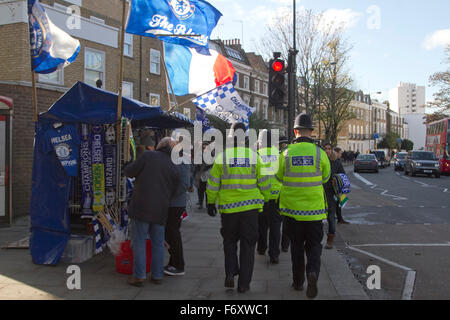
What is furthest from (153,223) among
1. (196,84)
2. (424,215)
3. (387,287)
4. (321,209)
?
(424,215)

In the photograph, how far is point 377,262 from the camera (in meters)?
6.61

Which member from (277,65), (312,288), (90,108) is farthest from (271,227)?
(277,65)

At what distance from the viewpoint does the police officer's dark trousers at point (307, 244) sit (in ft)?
15.9

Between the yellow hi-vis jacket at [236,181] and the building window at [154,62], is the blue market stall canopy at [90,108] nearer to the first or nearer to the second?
the yellow hi-vis jacket at [236,181]

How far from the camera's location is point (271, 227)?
6.46 meters

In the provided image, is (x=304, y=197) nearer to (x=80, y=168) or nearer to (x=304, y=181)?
(x=304, y=181)

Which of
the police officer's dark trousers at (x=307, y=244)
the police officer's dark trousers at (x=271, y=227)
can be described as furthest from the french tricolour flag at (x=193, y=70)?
the police officer's dark trousers at (x=307, y=244)

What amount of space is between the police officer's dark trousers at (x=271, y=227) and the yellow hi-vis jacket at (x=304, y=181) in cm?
142

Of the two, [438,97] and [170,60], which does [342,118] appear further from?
[170,60]

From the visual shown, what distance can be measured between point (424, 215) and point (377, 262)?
562cm

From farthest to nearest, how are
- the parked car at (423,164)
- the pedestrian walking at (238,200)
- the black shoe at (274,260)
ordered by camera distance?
1. the parked car at (423,164)
2. the black shoe at (274,260)
3. the pedestrian walking at (238,200)

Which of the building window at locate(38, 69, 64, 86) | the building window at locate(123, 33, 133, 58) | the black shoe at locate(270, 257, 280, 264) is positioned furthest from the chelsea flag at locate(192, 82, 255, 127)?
the building window at locate(123, 33, 133, 58)

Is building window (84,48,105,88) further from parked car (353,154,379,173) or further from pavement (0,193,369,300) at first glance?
parked car (353,154,379,173)

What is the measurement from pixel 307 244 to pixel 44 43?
449 centimetres
